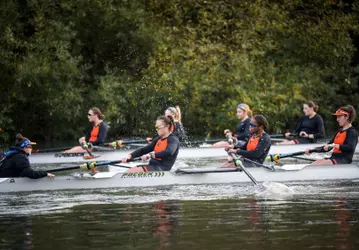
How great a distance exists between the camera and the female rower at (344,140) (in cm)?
1727

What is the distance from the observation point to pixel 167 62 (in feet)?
121

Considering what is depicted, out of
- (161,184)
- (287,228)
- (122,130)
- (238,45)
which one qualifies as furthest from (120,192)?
(238,45)

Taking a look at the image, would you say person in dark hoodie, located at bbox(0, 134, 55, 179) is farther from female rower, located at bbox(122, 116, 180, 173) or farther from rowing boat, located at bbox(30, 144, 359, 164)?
rowing boat, located at bbox(30, 144, 359, 164)

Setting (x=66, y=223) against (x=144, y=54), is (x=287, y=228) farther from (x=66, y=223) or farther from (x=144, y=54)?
(x=144, y=54)

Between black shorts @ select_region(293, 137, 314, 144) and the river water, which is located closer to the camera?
the river water

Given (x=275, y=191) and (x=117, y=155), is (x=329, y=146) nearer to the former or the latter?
(x=275, y=191)

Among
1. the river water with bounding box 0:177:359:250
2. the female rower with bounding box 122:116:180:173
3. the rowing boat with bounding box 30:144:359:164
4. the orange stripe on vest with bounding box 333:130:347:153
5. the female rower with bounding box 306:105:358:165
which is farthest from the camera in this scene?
the rowing boat with bounding box 30:144:359:164

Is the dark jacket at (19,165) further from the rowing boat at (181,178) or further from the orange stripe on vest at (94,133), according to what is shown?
the orange stripe on vest at (94,133)

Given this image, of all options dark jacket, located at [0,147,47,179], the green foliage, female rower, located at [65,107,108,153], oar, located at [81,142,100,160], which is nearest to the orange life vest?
female rower, located at [65,107,108,153]

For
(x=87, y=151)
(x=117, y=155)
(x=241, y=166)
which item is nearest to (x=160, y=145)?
(x=241, y=166)

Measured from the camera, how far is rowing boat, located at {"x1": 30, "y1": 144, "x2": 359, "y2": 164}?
23969 mm

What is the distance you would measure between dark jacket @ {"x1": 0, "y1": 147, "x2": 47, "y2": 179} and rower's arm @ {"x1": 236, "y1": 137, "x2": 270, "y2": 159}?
158 inches

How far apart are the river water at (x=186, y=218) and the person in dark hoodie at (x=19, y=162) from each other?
0.40 m

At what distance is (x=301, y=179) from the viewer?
17.7 metres
